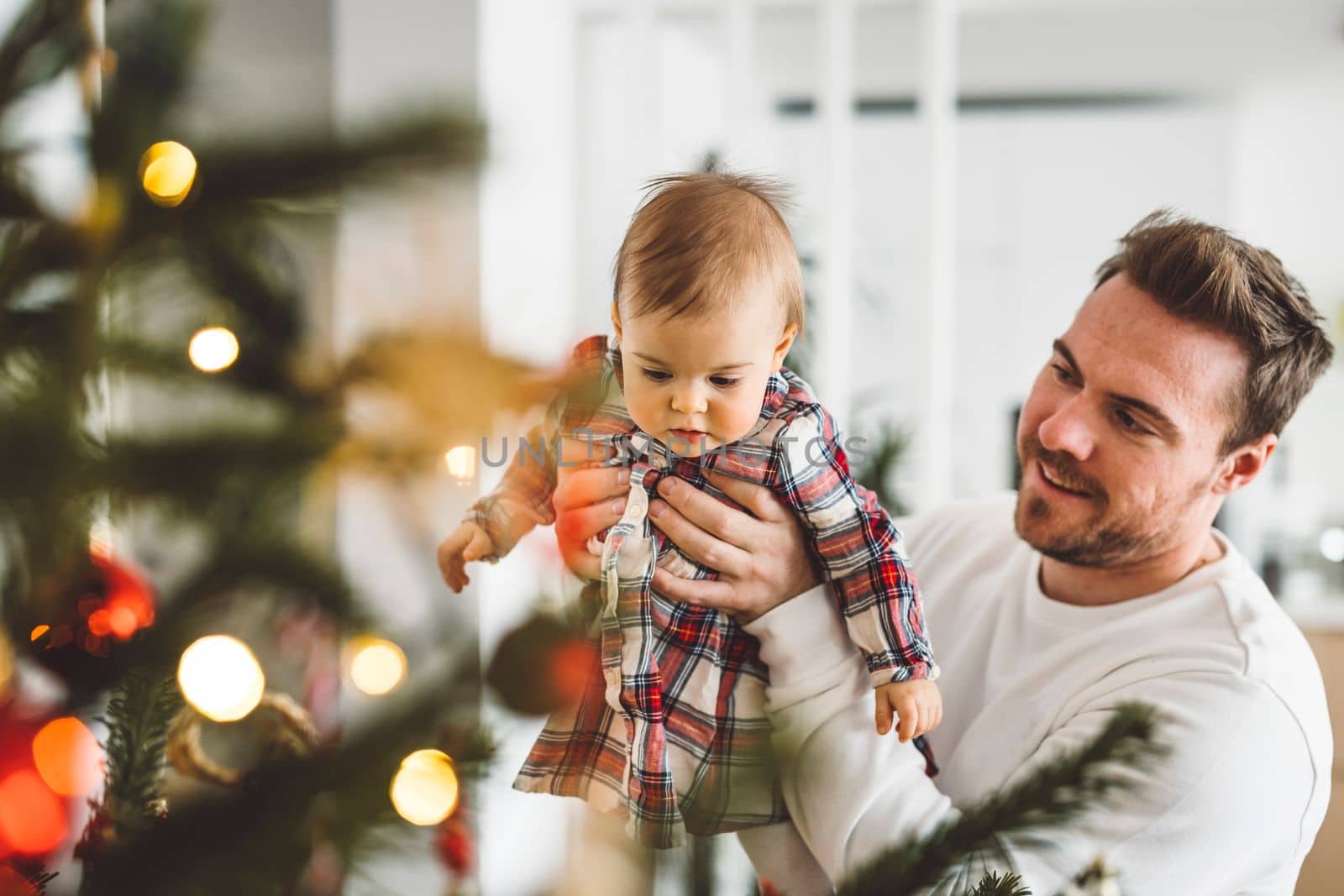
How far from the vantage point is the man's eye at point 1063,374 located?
1.15 meters

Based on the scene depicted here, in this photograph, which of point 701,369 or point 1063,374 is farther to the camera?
point 1063,374

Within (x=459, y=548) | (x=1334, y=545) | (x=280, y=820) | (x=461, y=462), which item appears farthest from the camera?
(x=1334, y=545)

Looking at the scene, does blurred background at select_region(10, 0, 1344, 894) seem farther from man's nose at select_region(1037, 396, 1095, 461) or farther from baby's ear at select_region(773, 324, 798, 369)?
man's nose at select_region(1037, 396, 1095, 461)

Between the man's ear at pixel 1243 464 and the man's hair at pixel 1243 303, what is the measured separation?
0.04 feet

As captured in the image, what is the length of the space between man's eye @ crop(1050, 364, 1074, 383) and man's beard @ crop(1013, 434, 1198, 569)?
0.27 ft

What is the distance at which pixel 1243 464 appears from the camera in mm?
1195

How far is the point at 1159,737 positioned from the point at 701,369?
53cm

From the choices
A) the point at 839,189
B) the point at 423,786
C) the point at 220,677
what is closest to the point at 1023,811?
the point at 423,786

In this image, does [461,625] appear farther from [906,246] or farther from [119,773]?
[906,246]

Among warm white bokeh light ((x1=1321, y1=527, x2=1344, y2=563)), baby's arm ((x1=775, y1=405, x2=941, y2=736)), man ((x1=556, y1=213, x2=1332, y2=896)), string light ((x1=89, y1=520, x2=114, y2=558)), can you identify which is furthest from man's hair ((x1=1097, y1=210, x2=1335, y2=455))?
warm white bokeh light ((x1=1321, y1=527, x2=1344, y2=563))

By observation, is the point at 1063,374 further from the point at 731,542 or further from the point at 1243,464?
the point at 731,542

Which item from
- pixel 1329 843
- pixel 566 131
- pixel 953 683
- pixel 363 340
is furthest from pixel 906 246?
pixel 363 340

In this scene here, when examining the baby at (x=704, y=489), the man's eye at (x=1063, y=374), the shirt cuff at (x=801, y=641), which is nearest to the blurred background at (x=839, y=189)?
the baby at (x=704, y=489)

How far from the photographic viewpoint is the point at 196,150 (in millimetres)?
392
